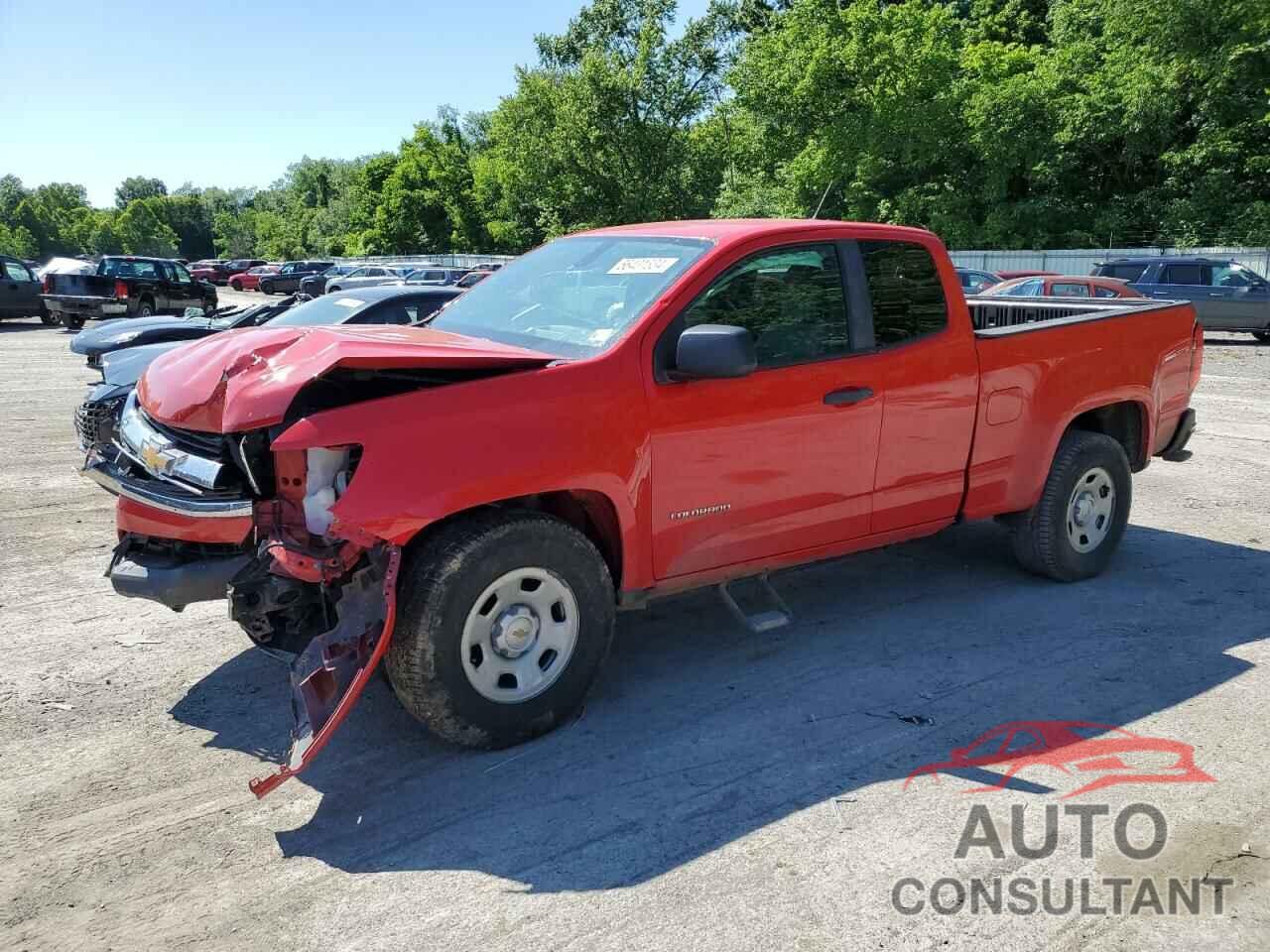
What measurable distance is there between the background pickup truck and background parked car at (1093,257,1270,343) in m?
22.0

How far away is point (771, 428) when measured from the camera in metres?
4.28

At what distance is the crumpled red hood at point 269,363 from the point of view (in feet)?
11.2

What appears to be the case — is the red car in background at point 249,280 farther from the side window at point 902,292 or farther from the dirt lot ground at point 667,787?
the side window at point 902,292

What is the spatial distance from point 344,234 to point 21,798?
92.8m

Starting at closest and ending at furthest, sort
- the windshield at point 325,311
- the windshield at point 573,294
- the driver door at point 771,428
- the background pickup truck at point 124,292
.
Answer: the driver door at point 771,428, the windshield at point 573,294, the windshield at point 325,311, the background pickup truck at point 124,292

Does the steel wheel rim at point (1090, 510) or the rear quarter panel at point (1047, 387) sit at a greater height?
the rear quarter panel at point (1047, 387)

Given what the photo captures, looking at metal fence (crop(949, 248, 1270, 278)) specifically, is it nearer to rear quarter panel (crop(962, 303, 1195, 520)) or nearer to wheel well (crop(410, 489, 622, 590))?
rear quarter panel (crop(962, 303, 1195, 520))

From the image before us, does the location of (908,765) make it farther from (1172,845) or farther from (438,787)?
(438,787)

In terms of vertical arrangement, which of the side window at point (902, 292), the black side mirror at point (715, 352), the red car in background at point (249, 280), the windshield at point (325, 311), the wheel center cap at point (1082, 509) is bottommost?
the red car in background at point (249, 280)

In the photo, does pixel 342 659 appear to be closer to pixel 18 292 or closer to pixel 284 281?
pixel 18 292

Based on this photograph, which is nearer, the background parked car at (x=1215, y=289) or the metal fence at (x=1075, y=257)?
the background parked car at (x=1215, y=289)

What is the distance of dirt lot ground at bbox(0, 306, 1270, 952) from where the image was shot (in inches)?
113

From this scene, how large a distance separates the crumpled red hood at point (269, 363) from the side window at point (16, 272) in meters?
24.4

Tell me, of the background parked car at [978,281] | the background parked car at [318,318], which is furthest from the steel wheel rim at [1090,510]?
the background parked car at [978,281]
